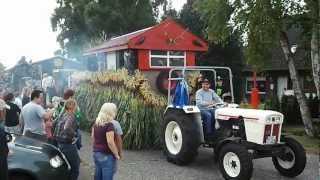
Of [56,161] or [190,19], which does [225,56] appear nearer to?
[190,19]

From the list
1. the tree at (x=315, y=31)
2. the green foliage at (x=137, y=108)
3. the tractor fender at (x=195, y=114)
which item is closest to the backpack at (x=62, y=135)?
the tractor fender at (x=195, y=114)

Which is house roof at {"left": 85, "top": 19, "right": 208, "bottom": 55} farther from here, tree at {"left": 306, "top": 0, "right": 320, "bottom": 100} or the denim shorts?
the denim shorts

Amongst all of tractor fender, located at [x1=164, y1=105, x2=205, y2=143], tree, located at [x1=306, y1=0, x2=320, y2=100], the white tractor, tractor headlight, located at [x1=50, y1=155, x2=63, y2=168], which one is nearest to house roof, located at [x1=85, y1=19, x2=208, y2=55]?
tree, located at [x1=306, y1=0, x2=320, y2=100]

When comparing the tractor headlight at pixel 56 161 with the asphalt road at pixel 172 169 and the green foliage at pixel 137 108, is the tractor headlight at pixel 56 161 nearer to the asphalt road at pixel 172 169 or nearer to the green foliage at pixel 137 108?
the asphalt road at pixel 172 169

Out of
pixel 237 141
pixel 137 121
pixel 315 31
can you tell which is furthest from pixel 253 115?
pixel 315 31

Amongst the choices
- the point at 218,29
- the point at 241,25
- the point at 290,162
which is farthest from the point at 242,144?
the point at 218,29

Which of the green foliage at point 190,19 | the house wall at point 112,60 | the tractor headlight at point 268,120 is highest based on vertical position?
the green foliage at point 190,19

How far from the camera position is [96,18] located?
3909cm

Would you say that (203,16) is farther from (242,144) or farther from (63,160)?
(63,160)

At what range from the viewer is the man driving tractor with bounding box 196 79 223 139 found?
440 inches

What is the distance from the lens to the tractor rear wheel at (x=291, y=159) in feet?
32.7

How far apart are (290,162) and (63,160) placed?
4.38m

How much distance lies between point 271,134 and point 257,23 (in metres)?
6.84

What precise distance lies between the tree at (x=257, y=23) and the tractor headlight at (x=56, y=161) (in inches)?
374
